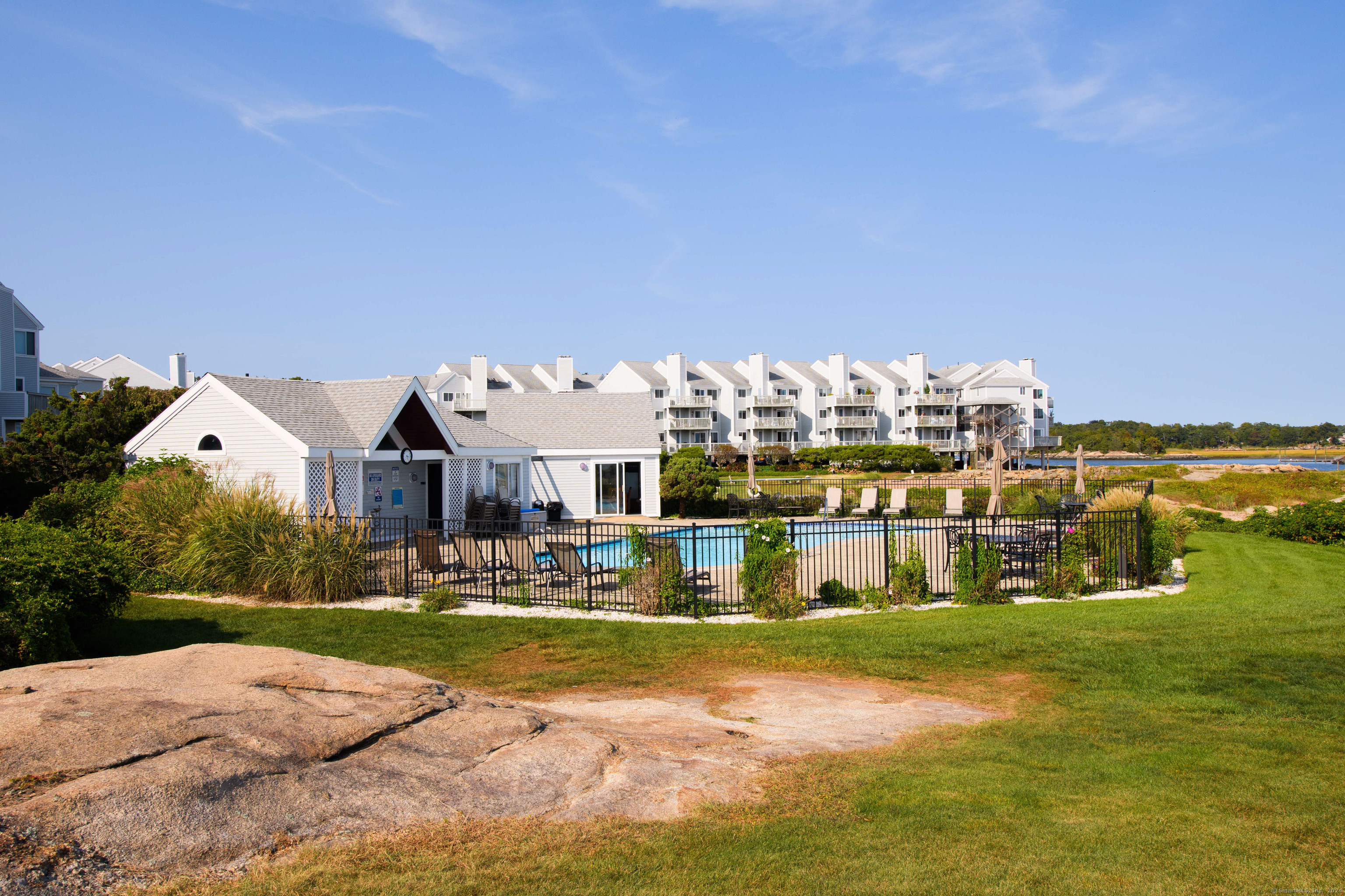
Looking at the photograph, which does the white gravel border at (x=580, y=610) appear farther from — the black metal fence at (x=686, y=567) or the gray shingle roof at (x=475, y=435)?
the gray shingle roof at (x=475, y=435)

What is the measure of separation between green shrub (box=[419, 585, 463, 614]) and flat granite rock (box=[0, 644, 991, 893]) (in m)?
6.26

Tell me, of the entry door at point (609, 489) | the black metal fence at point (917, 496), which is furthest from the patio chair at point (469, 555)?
the black metal fence at point (917, 496)

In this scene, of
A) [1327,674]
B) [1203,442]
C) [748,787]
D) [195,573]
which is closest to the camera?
[748,787]

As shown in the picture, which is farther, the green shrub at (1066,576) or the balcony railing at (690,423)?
the balcony railing at (690,423)

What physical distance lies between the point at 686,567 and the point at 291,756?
11.0 m

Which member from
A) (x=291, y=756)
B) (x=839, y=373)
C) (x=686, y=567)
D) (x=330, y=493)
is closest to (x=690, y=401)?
(x=839, y=373)

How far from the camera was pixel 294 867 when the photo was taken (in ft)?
13.1

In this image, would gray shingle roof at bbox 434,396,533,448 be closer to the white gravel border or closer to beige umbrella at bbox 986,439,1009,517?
the white gravel border

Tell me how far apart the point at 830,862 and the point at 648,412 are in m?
30.0

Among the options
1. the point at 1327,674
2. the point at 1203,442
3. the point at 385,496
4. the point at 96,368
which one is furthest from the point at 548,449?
the point at 1203,442

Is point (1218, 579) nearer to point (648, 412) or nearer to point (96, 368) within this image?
point (648, 412)

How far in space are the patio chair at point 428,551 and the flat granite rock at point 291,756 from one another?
771 centimetres

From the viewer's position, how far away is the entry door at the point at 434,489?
25922 millimetres

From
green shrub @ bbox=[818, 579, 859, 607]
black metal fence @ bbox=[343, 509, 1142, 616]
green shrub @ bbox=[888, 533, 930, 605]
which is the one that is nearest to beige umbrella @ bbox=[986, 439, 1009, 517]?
black metal fence @ bbox=[343, 509, 1142, 616]
